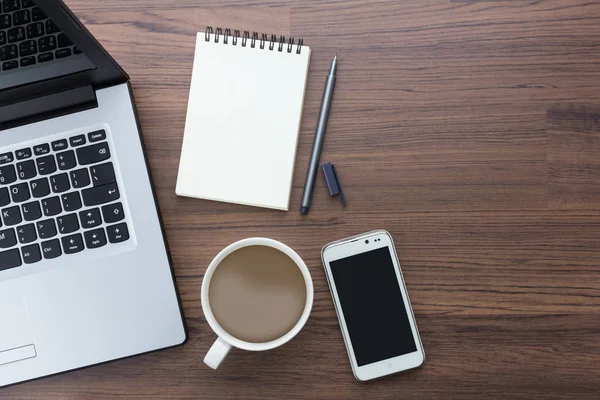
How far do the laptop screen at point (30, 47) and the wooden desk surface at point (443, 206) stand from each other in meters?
0.13

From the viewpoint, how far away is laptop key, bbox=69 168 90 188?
64 cm

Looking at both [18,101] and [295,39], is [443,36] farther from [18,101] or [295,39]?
[18,101]

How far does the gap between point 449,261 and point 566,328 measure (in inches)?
6.3

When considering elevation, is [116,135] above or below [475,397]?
above

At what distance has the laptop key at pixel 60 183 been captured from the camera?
2.11ft

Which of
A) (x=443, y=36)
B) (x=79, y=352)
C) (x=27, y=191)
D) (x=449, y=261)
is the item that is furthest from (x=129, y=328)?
(x=443, y=36)

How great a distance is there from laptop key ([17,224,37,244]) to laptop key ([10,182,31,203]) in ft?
0.10

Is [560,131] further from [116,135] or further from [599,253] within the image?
[116,135]

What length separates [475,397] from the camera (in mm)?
688

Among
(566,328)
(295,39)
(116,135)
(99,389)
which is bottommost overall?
(99,389)

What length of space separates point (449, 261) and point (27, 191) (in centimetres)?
49

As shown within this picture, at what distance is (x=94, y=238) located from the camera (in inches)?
25.4

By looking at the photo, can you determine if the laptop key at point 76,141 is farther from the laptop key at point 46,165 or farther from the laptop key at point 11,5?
the laptop key at point 11,5

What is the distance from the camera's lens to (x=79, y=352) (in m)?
0.67
